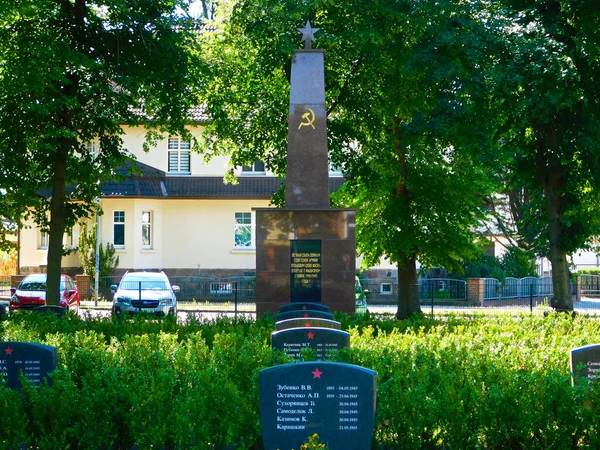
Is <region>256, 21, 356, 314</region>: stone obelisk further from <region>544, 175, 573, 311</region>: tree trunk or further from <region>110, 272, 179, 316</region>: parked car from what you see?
<region>110, 272, 179, 316</region>: parked car

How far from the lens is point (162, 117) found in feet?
86.5

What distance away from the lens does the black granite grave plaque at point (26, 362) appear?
10484 mm

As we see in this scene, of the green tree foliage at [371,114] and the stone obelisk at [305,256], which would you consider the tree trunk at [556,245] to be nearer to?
the green tree foliage at [371,114]

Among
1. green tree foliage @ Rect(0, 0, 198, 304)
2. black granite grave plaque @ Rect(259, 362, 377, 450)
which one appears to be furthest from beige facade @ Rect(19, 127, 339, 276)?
black granite grave plaque @ Rect(259, 362, 377, 450)

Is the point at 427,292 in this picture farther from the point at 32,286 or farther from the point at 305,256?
the point at 305,256

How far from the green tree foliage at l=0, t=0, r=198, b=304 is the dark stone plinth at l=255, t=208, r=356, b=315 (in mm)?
5231

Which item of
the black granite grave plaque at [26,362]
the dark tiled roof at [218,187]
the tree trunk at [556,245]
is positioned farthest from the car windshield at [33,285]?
the black granite grave plaque at [26,362]

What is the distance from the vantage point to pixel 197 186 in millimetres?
49625

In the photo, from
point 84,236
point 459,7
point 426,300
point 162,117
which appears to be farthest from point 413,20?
point 84,236

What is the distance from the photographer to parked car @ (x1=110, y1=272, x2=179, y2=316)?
3169 cm

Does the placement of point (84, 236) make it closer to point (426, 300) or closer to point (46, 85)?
point (426, 300)

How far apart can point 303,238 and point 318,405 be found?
544 inches

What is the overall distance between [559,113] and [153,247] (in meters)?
29.4

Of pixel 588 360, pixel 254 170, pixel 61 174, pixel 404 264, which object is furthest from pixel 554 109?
pixel 254 170
